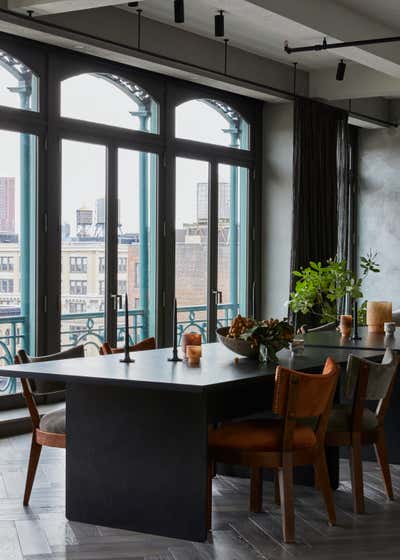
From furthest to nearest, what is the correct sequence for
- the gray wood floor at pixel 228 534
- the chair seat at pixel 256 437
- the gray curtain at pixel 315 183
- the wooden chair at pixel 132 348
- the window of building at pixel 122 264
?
the gray curtain at pixel 315 183 → the window of building at pixel 122 264 → the wooden chair at pixel 132 348 → the chair seat at pixel 256 437 → the gray wood floor at pixel 228 534

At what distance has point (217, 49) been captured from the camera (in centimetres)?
874

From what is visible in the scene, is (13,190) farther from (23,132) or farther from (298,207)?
(298,207)

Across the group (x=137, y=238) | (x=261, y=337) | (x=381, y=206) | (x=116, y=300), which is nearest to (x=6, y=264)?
(x=116, y=300)

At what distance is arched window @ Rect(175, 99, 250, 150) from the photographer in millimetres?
9045

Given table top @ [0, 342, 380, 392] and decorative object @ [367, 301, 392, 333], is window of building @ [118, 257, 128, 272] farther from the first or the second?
table top @ [0, 342, 380, 392]

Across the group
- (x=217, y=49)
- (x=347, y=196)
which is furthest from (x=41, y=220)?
(x=347, y=196)

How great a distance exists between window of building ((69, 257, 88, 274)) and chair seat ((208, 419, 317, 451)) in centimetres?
357

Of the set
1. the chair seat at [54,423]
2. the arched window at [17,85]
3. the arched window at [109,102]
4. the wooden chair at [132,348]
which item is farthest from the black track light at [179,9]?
the chair seat at [54,423]

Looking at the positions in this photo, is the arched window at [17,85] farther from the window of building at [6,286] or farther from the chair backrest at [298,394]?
the chair backrest at [298,394]

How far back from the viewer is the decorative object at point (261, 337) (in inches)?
194

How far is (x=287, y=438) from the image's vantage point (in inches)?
171

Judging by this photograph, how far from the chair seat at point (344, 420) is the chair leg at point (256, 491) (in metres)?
0.45

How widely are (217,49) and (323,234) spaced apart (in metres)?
2.56

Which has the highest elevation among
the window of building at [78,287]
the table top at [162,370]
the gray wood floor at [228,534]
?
the window of building at [78,287]
